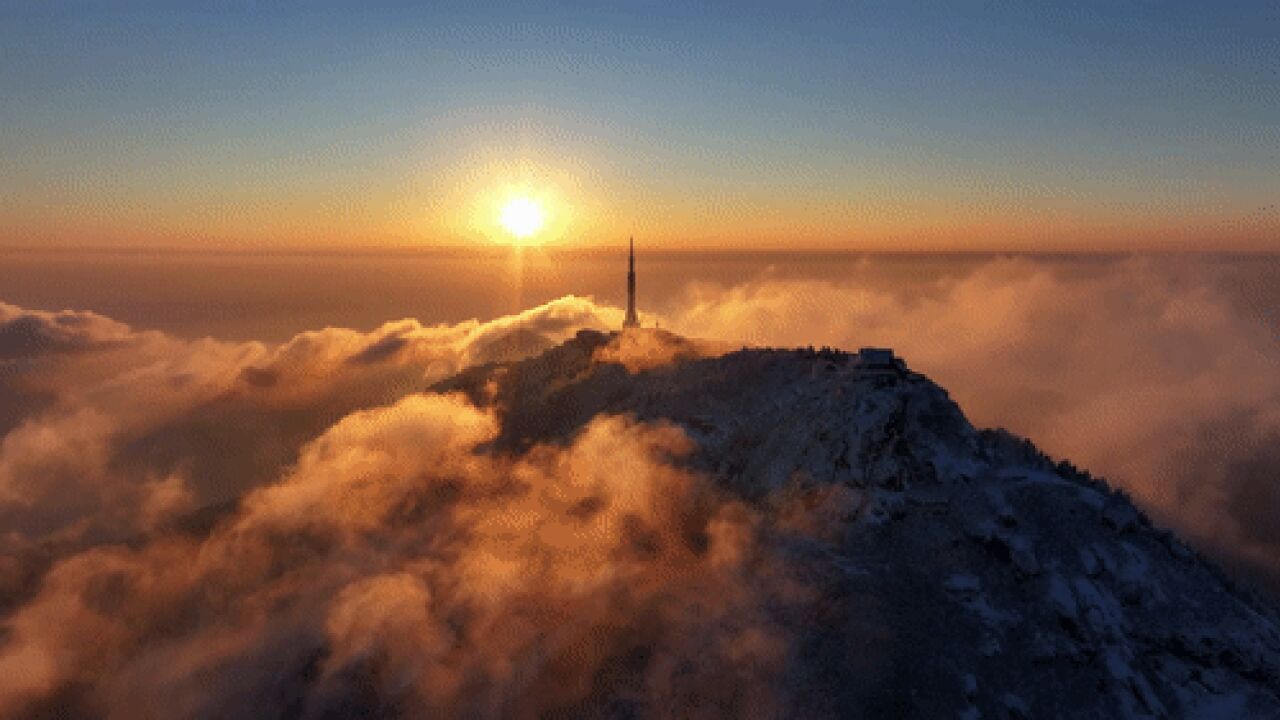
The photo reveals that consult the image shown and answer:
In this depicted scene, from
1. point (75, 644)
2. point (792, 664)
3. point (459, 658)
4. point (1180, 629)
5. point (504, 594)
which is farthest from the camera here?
point (75, 644)

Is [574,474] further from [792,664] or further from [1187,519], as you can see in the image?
[1187,519]

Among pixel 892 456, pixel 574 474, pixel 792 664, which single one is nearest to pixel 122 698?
pixel 574 474

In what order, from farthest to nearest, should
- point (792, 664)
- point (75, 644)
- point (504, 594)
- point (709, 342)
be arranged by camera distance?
point (709, 342) → point (75, 644) → point (504, 594) → point (792, 664)

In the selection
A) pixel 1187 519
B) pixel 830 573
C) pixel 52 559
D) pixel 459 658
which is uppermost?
Answer: pixel 830 573

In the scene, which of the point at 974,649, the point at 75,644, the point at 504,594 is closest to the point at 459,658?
the point at 504,594

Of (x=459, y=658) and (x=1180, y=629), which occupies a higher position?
(x=1180, y=629)

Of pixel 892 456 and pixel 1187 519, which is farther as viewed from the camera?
pixel 1187 519
